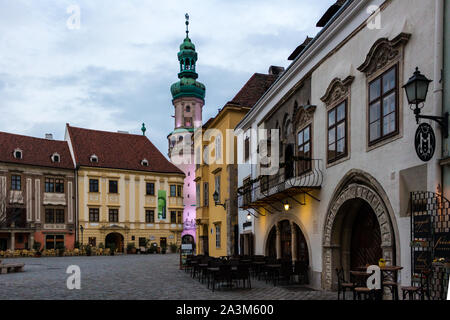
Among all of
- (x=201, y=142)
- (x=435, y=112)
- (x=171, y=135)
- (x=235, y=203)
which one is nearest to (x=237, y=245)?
(x=235, y=203)

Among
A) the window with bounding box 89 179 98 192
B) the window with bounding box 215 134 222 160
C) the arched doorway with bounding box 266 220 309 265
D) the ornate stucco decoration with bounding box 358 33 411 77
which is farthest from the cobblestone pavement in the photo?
the window with bounding box 89 179 98 192

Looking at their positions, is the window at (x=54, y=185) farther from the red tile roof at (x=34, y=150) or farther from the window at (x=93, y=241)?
the window at (x=93, y=241)

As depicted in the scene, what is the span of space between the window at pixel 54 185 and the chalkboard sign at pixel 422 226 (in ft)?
154

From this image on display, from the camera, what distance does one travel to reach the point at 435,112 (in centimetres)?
933

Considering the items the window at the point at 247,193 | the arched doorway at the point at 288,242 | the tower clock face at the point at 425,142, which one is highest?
the tower clock face at the point at 425,142

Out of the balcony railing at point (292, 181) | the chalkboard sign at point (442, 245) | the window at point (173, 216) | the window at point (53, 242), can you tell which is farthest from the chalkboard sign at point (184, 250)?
the window at point (173, 216)

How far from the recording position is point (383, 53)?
11.8 meters

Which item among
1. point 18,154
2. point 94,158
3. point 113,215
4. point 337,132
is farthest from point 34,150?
point 337,132

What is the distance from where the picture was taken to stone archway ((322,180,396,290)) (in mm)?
11336

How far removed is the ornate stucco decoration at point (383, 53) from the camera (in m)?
10.8

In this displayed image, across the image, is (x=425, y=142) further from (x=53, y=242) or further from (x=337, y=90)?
(x=53, y=242)
